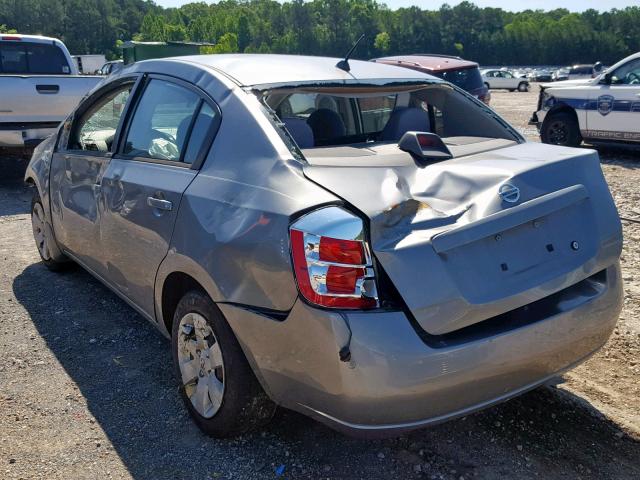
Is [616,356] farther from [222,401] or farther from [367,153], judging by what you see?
[222,401]

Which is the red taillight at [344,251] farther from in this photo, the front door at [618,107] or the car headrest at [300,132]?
the front door at [618,107]

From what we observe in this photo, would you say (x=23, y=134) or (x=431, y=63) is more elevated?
(x=431, y=63)

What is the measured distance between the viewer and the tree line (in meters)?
114

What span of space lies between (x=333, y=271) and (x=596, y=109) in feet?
32.2

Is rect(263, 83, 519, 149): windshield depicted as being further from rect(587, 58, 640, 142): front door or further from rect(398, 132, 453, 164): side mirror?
rect(587, 58, 640, 142): front door

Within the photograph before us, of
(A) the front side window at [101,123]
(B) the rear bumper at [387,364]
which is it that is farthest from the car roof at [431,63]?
(B) the rear bumper at [387,364]

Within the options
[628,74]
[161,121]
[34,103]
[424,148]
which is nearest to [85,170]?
[161,121]

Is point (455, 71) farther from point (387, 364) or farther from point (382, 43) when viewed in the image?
point (382, 43)

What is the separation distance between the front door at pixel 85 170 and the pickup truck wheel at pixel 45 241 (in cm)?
28

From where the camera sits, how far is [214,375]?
9.34 ft

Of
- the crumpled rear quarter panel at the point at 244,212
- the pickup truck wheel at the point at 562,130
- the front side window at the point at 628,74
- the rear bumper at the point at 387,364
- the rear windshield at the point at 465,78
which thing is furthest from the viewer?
the rear windshield at the point at 465,78

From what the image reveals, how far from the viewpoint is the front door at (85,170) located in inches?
153

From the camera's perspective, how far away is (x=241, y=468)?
9.08ft

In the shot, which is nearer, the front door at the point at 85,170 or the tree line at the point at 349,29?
the front door at the point at 85,170
